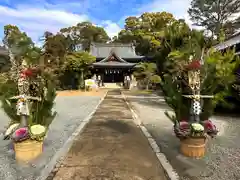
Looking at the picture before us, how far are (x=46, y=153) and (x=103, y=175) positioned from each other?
1.91m

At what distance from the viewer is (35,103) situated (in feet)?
18.6

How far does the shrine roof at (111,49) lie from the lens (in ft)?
133

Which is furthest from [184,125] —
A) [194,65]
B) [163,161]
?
[194,65]

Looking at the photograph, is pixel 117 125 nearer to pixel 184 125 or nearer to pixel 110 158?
pixel 110 158

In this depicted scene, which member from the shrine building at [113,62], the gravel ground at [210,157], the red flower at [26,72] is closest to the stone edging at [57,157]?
the red flower at [26,72]

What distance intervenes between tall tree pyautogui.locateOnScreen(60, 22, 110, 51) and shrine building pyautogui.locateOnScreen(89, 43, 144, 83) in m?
15.0

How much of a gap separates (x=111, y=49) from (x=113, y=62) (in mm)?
4390

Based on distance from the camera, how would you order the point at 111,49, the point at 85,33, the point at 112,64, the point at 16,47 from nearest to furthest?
the point at 16,47 < the point at 112,64 < the point at 111,49 < the point at 85,33

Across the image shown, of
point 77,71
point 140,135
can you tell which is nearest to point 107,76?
point 77,71

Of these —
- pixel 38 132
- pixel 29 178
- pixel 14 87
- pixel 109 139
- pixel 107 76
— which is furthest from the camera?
pixel 107 76

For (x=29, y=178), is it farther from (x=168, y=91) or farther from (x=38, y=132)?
(x=168, y=91)

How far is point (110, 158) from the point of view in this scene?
5.07 metres

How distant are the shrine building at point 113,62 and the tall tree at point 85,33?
15037 millimetres

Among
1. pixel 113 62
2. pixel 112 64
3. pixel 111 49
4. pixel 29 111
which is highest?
pixel 111 49
